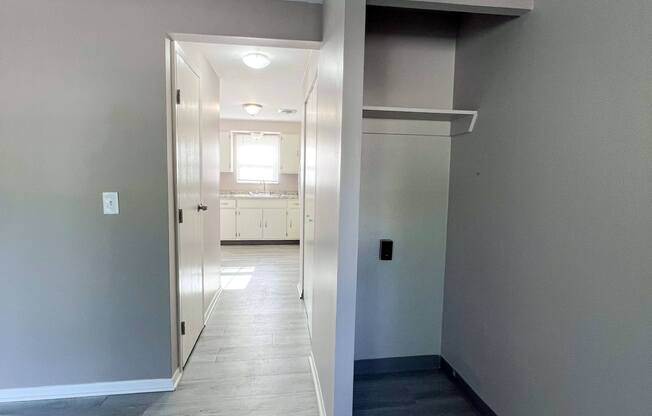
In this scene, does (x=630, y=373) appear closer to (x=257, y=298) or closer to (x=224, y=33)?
(x=224, y=33)

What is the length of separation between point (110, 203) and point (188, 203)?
52 centimetres

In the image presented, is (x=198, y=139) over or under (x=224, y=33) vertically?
under

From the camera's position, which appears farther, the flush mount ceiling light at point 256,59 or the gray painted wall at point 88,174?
the flush mount ceiling light at point 256,59

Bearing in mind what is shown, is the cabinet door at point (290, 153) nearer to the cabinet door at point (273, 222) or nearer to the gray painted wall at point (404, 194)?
the cabinet door at point (273, 222)

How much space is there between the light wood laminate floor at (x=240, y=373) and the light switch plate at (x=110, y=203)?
112 centimetres

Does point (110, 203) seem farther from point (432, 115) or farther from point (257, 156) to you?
point (257, 156)

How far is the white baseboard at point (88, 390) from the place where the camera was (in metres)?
2.06

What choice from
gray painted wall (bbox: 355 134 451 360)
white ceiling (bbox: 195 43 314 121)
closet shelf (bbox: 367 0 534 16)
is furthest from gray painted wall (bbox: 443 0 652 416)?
white ceiling (bbox: 195 43 314 121)

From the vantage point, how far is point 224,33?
2.01 metres

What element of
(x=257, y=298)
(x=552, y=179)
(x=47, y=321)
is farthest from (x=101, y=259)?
(x=552, y=179)

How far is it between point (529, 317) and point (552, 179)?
651mm

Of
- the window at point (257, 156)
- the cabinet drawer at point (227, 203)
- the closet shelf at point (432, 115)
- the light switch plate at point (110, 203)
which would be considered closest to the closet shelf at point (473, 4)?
the closet shelf at point (432, 115)

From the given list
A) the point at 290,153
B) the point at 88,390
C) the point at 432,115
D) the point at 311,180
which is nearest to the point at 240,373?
the point at 88,390

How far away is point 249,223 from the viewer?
6590 mm
